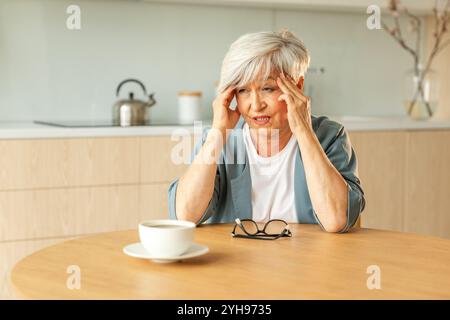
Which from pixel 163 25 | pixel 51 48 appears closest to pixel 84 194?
pixel 51 48

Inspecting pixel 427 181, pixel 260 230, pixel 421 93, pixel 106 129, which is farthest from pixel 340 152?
pixel 421 93

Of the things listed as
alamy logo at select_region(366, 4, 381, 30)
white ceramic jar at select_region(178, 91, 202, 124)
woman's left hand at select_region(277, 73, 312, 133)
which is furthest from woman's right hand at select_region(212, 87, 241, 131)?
alamy logo at select_region(366, 4, 381, 30)

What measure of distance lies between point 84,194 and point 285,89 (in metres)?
1.62

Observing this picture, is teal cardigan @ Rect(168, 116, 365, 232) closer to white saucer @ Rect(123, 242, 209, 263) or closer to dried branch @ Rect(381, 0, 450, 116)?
white saucer @ Rect(123, 242, 209, 263)

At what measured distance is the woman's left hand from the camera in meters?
2.20

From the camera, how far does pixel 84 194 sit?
3561 millimetres

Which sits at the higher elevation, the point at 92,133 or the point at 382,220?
the point at 92,133

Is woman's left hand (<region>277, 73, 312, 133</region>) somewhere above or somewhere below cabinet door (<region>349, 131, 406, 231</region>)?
above

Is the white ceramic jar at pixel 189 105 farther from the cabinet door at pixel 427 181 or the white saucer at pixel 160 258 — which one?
the white saucer at pixel 160 258

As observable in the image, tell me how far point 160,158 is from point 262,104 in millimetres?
1578

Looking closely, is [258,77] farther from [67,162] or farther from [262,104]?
[67,162]

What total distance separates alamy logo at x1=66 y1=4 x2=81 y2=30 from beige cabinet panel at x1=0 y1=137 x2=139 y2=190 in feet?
2.51

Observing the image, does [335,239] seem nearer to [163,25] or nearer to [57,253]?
[57,253]

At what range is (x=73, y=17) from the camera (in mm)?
4012
